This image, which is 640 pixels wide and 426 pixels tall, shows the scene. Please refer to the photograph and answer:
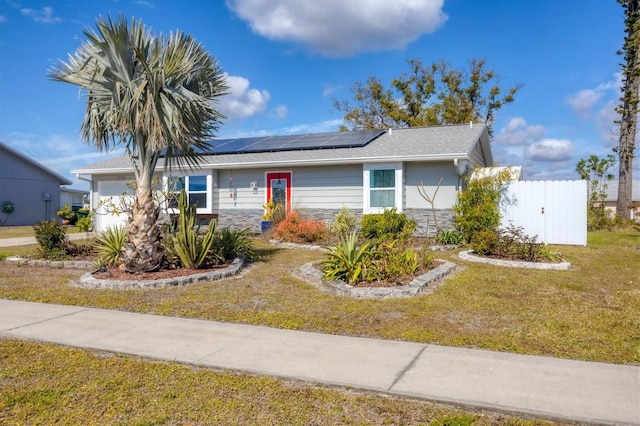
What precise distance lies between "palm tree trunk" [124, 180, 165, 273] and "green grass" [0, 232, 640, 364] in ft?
3.36

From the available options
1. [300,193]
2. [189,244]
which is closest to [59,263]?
[189,244]

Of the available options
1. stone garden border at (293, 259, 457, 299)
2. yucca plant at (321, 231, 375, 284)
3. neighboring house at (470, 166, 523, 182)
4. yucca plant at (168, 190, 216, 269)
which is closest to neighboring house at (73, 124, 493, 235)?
neighboring house at (470, 166, 523, 182)

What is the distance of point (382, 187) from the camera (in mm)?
14641

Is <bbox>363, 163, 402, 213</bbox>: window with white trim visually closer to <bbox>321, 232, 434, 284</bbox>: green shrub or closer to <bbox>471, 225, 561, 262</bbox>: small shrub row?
<bbox>471, 225, 561, 262</bbox>: small shrub row

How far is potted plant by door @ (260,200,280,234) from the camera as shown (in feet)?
50.9

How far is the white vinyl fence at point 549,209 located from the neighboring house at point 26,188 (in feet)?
92.0

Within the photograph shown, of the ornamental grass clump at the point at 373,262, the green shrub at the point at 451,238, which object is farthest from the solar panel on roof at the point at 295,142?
the ornamental grass clump at the point at 373,262

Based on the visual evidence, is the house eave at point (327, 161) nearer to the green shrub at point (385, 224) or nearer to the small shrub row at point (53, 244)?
the green shrub at point (385, 224)

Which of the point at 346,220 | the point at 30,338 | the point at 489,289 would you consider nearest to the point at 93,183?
the point at 346,220

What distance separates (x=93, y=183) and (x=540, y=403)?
801 inches

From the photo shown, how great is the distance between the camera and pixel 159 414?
129 inches

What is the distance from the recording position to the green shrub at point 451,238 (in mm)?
13250

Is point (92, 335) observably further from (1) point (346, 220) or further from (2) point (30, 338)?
(1) point (346, 220)

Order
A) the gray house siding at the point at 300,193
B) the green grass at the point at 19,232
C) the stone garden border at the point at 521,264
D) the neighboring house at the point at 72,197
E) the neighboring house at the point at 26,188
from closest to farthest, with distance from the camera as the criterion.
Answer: the stone garden border at the point at 521,264
the gray house siding at the point at 300,193
the green grass at the point at 19,232
the neighboring house at the point at 26,188
the neighboring house at the point at 72,197
